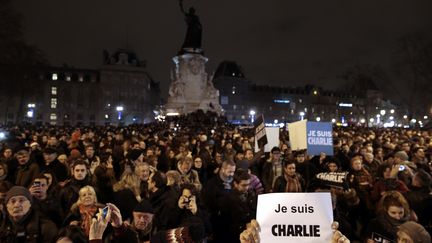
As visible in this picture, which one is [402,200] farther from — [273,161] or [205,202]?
[273,161]

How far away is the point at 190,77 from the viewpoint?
4200cm

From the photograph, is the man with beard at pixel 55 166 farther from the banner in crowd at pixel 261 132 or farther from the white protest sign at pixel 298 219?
the white protest sign at pixel 298 219

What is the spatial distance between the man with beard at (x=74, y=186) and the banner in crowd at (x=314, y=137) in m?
5.08

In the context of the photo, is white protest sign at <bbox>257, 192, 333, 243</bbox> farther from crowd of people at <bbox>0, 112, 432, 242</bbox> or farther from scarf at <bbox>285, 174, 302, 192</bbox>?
scarf at <bbox>285, 174, 302, 192</bbox>

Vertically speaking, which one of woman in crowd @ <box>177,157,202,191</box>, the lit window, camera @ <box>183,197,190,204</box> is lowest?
camera @ <box>183,197,190,204</box>

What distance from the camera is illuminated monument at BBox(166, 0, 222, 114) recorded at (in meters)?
41.6

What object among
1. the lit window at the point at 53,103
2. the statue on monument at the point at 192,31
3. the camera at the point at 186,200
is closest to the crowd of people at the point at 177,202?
the camera at the point at 186,200

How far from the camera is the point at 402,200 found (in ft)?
13.9

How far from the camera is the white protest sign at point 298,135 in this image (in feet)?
29.7

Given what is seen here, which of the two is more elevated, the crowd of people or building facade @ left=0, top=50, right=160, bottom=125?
building facade @ left=0, top=50, right=160, bottom=125

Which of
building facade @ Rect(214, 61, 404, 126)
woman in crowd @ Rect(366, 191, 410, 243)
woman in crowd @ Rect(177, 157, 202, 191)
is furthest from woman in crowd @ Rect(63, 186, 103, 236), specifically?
building facade @ Rect(214, 61, 404, 126)

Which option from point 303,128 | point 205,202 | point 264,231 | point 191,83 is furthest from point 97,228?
point 191,83

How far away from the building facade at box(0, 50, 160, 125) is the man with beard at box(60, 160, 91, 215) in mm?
75123

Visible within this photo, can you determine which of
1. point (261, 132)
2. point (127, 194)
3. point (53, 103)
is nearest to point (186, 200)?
point (127, 194)
